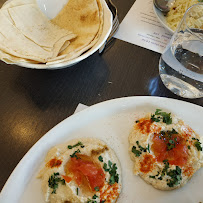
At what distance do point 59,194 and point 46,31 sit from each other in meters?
0.98

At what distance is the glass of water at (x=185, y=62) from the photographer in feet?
3.74

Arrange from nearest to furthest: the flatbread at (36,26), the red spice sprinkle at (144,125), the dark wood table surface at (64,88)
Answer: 1. the red spice sprinkle at (144,125)
2. the dark wood table surface at (64,88)
3. the flatbread at (36,26)

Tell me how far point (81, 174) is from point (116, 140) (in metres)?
0.25

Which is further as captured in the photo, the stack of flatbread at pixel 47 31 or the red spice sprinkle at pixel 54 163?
the stack of flatbread at pixel 47 31

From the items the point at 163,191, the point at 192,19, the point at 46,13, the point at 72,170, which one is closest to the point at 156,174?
the point at 163,191

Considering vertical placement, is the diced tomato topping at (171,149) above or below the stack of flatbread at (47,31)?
below

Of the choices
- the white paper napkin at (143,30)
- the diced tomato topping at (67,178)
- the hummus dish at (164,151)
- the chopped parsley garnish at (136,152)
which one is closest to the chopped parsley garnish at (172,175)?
the hummus dish at (164,151)

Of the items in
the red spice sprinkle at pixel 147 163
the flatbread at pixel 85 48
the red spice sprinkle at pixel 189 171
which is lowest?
the red spice sprinkle at pixel 189 171

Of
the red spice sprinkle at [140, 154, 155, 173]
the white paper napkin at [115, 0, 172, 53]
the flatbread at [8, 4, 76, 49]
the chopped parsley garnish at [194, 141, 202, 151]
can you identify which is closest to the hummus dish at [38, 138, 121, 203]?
the red spice sprinkle at [140, 154, 155, 173]

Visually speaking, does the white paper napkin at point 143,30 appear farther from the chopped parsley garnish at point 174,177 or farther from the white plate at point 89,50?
the chopped parsley garnish at point 174,177

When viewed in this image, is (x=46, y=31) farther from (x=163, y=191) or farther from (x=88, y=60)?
(x=163, y=191)

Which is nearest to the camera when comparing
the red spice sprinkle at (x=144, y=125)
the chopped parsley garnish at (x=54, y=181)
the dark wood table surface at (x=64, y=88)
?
the chopped parsley garnish at (x=54, y=181)

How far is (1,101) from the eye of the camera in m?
1.29

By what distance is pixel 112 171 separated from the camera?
1.03 metres
